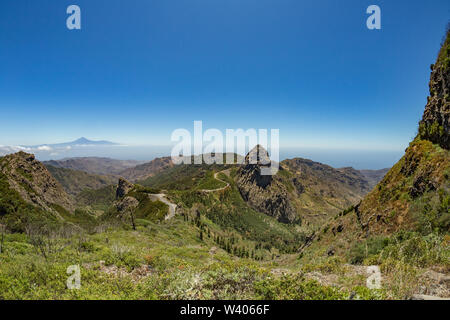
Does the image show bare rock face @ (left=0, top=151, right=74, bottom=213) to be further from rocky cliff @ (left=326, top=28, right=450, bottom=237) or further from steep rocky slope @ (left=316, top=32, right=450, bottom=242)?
rocky cliff @ (left=326, top=28, right=450, bottom=237)

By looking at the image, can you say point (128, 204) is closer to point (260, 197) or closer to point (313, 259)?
point (313, 259)

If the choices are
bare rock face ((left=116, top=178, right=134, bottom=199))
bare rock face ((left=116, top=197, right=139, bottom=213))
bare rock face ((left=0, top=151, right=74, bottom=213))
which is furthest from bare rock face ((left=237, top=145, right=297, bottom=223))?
bare rock face ((left=0, top=151, right=74, bottom=213))

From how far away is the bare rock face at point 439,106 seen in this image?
2297 centimetres

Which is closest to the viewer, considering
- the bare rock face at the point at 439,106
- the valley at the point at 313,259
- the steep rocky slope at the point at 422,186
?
the valley at the point at 313,259

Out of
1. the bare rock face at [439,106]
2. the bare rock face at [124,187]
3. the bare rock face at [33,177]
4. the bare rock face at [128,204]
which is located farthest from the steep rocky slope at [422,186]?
the bare rock face at [124,187]

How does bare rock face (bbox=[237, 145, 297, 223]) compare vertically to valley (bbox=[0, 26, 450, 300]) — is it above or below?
below

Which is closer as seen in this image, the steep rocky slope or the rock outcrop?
the steep rocky slope

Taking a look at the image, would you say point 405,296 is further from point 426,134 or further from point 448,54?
point 448,54

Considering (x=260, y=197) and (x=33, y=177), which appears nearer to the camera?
(x=33, y=177)

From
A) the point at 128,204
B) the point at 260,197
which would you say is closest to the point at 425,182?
the point at 128,204

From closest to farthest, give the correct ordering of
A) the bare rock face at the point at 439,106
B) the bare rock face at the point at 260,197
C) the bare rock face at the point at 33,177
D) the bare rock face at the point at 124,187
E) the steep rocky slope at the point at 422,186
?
1. the steep rocky slope at the point at 422,186
2. the bare rock face at the point at 439,106
3. the bare rock face at the point at 33,177
4. the bare rock face at the point at 124,187
5. the bare rock face at the point at 260,197

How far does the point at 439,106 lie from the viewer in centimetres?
2473

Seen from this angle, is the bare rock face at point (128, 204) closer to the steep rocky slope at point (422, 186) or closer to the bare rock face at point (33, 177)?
the bare rock face at point (33, 177)

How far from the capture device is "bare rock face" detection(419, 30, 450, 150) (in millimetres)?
22969
